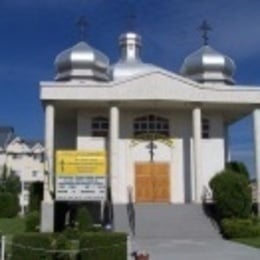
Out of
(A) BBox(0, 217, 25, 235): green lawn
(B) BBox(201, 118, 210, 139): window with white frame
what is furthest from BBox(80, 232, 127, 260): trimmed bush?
(B) BBox(201, 118, 210, 139): window with white frame

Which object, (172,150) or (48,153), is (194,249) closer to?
(48,153)

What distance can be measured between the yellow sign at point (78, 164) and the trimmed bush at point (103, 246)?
11.3 m

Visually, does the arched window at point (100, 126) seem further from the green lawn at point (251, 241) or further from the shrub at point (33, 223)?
the green lawn at point (251, 241)

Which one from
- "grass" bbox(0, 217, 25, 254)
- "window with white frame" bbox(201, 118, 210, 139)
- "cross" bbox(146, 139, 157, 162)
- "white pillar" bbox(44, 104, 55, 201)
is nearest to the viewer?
"grass" bbox(0, 217, 25, 254)

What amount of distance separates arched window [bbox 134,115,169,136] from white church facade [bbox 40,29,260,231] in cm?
6

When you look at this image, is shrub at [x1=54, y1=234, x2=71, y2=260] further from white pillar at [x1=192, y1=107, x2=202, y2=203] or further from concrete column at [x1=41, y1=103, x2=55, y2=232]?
white pillar at [x1=192, y1=107, x2=202, y2=203]

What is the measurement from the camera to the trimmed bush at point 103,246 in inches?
755

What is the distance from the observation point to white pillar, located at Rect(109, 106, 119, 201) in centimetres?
3631

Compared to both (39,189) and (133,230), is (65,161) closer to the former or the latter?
(133,230)

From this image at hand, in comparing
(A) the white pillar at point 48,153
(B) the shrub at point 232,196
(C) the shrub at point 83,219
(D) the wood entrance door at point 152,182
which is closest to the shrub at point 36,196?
(A) the white pillar at point 48,153

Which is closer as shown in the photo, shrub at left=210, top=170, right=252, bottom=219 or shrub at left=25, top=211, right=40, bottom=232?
shrub at left=25, top=211, right=40, bottom=232

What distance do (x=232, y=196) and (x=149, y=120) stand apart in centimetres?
765

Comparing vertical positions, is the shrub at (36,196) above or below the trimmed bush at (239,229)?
above

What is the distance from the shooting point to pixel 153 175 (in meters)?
38.4
